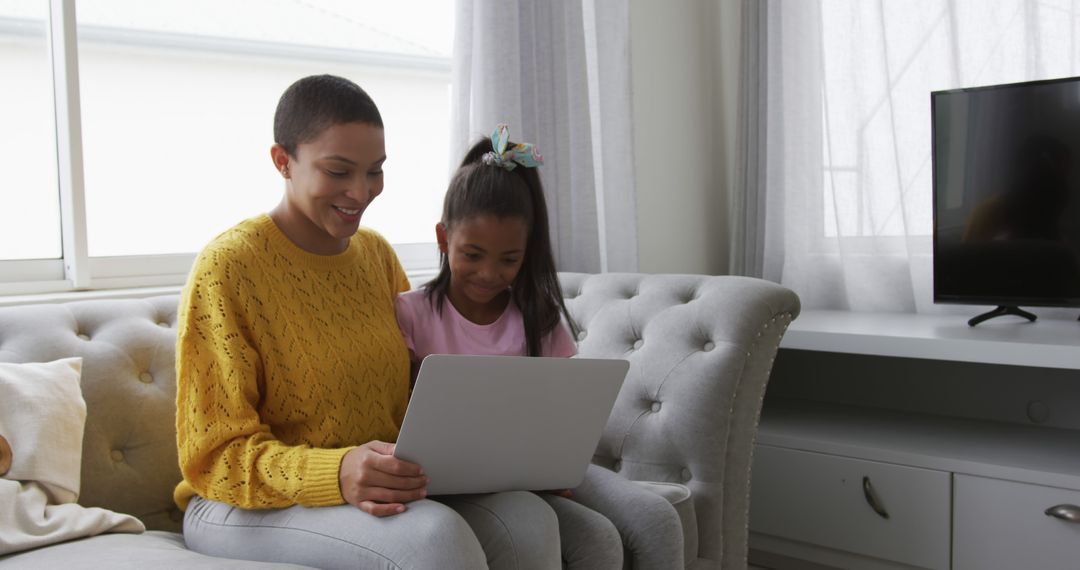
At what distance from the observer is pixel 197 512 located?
1301 millimetres

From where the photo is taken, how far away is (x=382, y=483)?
1.13 metres

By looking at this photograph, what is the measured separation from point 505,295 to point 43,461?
2.44 feet

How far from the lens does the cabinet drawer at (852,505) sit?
2008 millimetres

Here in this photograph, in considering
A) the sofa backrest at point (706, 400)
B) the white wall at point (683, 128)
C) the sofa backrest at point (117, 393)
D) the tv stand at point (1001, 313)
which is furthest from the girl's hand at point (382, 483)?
the white wall at point (683, 128)

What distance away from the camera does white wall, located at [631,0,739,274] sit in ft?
9.66

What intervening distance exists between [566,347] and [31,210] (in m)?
1.11

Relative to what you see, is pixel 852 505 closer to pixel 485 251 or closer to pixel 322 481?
pixel 485 251

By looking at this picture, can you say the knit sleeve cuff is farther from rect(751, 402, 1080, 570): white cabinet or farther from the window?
rect(751, 402, 1080, 570): white cabinet

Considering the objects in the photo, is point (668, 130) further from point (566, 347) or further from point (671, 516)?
point (671, 516)

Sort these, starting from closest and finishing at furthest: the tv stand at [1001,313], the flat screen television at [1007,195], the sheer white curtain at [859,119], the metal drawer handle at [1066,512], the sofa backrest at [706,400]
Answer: the sofa backrest at [706,400]
the metal drawer handle at [1066,512]
the flat screen television at [1007,195]
the tv stand at [1001,313]
the sheer white curtain at [859,119]

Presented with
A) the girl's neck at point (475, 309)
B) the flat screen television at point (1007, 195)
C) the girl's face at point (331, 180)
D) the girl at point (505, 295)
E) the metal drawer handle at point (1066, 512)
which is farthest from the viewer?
the flat screen television at point (1007, 195)

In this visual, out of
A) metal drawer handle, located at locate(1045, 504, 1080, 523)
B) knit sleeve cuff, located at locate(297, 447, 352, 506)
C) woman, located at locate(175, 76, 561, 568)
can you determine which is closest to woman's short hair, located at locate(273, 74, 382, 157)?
woman, located at locate(175, 76, 561, 568)

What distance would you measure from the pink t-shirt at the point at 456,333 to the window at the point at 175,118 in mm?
742

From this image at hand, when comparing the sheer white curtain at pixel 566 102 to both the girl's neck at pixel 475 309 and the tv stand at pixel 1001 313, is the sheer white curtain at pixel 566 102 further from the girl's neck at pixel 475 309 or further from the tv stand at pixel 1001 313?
the tv stand at pixel 1001 313
